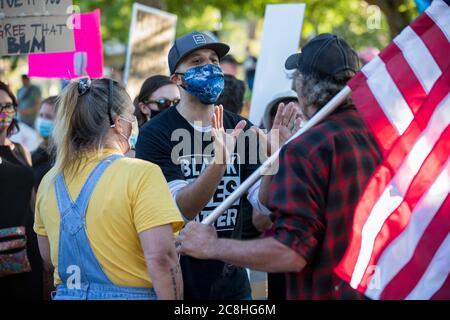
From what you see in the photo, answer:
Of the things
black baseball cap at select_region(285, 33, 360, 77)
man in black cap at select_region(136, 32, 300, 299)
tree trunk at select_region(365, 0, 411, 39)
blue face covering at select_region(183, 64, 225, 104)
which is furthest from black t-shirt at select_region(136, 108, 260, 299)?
tree trunk at select_region(365, 0, 411, 39)

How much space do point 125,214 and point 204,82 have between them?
1.53 metres

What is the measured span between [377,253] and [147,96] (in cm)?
331

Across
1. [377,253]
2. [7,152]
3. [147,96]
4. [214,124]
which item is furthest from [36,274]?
[377,253]

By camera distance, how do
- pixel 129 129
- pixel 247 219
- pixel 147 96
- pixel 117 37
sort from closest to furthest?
pixel 129 129, pixel 247 219, pixel 147 96, pixel 117 37

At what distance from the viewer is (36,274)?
586cm

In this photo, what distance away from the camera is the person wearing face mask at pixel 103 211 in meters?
3.54

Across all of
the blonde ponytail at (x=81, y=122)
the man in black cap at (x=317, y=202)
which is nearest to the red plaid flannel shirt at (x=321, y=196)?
the man in black cap at (x=317, y=202)

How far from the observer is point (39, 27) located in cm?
627

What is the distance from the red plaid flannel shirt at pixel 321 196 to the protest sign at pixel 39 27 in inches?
134

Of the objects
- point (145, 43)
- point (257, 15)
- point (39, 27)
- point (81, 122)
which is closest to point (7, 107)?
point (39, 27)

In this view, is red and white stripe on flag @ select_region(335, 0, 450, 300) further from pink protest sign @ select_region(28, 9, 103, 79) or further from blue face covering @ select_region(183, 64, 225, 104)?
pink protest sign @ select_region(28, 9, 103, 79)

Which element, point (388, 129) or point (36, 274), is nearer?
point (388, 129)

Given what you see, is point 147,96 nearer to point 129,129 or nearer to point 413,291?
point 129,129
